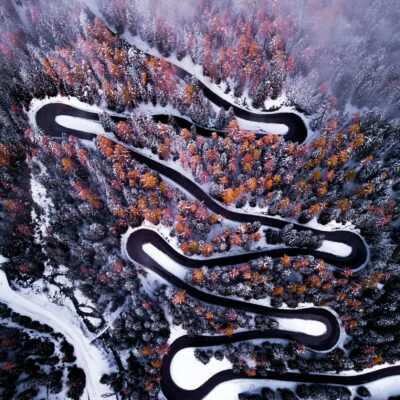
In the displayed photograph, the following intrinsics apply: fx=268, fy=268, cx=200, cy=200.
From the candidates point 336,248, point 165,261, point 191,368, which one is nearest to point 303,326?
point 336,248

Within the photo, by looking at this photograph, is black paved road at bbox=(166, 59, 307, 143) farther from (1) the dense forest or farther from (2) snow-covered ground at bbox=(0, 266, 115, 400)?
(2) snow-covered ground at bbox=(0, 266, 115, 400)

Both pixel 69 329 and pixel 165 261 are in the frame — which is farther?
pixel 165 261

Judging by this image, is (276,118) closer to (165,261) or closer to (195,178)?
(195,178)

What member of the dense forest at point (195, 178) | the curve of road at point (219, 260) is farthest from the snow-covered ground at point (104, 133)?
the dense forest at point (195, 178)

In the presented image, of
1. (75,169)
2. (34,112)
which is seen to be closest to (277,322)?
(75,169)

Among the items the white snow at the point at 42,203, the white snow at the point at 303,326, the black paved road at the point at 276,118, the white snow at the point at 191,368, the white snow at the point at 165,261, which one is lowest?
the white snow at the point at 191,368

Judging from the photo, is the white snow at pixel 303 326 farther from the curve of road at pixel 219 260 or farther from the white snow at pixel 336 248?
the white snow at pixel 336 248

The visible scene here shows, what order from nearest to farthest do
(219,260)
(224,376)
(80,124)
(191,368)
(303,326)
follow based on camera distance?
(224,376) → (191,368) → (303,326) → (219,260) → (80,124)
